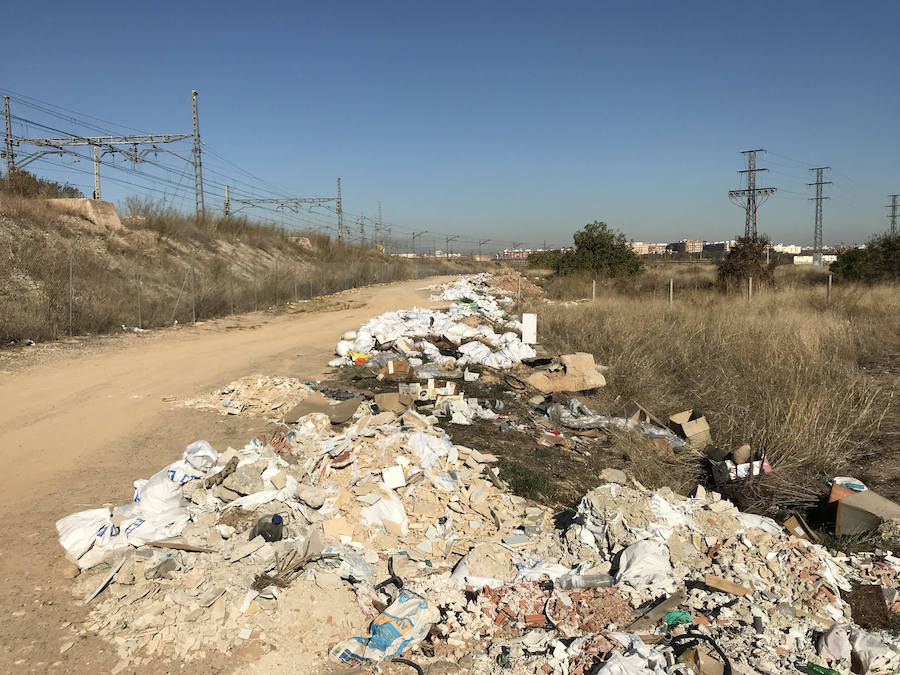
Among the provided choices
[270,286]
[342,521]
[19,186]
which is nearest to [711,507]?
[342,521]

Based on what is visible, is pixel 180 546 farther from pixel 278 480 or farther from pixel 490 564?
pixel 490 564

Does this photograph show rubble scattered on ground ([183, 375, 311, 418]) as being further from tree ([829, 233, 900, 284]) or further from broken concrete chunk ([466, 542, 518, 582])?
tree ([829, 233, 900, 284])

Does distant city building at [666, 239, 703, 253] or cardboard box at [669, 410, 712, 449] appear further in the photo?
distant city building at [666, 239, 703, 253]

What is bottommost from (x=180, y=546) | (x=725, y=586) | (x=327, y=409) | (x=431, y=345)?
(x=725, y=586)

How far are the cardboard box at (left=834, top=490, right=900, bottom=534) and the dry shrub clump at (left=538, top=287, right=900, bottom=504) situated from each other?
61 cm

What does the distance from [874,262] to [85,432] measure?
96.6 ft

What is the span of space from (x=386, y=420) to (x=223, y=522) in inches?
90.0

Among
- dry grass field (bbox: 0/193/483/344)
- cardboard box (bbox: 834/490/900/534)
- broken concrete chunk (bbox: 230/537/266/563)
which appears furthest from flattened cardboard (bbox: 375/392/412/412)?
dry grass field (bbox: 0/193/483/344)

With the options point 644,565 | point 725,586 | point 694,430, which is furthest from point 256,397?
point 725,586

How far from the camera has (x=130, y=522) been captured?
4.19 metres

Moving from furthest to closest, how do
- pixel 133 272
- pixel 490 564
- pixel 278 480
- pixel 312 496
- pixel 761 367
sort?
pixel 133 272, pixel 761 367, pixel 278 480, pixel 312 496, pixel 490 564

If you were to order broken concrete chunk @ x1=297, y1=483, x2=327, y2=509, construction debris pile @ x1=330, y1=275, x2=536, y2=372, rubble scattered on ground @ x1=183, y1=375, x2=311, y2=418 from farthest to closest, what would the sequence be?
construction debris pile @ x1=330, y1=275, x2=536, y2=372 < rubble scattered on ground @ x1=183, y1=375, x2=311, y2=418 < broken concrete chunk @ x1=297, y1=483, x2=327, y2=509

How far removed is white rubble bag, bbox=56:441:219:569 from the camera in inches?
158

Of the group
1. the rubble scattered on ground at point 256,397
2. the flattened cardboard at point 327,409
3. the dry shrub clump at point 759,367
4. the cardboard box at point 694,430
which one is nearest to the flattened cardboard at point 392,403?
the flattened cardboard at point 327,409
